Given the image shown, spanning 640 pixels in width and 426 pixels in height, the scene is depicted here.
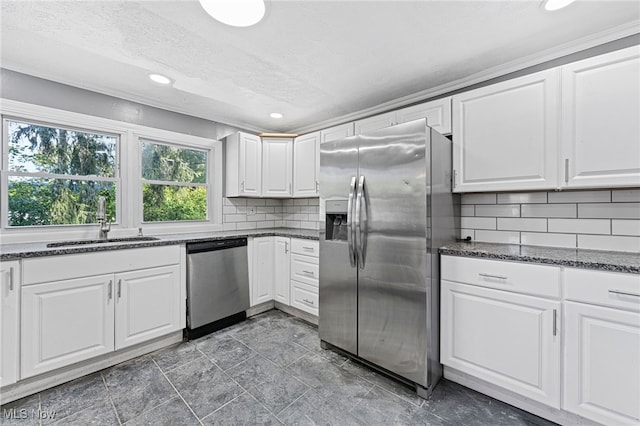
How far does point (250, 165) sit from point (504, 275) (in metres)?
2.76

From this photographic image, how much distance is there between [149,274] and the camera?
2.27 meters

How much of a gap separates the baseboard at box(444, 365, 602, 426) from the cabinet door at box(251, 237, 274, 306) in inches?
76.5

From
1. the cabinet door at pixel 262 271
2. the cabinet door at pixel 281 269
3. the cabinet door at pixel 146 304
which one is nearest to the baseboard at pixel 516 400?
the cabinet door at pixel 281 269

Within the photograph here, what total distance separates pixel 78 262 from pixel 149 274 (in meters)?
0.48

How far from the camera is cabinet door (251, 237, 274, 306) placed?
305 centimetres

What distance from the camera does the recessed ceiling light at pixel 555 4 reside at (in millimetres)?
1446

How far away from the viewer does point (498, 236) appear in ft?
7.16

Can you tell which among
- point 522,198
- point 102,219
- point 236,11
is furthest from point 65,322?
point 522,198

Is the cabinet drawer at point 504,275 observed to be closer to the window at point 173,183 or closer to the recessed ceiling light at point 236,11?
the recessed ceiling light at point 236,11

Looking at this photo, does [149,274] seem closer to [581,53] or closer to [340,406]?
[340,406]

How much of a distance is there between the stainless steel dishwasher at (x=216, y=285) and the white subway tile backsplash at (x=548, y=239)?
2539 millimetres

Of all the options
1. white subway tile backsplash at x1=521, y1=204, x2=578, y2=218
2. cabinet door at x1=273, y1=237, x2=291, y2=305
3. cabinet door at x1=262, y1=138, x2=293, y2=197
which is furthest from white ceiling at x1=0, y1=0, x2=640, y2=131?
cabinet door at x1=273, y1=237, x2=291, y2=305

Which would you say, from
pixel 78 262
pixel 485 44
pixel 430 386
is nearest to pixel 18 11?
→ pixel 78 262

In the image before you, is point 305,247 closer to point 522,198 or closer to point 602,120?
point 522,198
